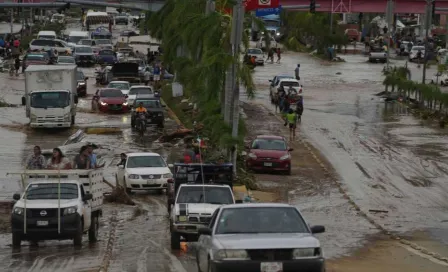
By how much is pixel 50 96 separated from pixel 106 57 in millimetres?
40847

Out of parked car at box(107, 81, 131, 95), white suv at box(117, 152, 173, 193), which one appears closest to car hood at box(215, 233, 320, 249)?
white suv at box(117, 152, 173, 193)

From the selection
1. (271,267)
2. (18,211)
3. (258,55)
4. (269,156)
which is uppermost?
(271,267)

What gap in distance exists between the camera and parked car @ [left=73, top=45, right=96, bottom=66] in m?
96.5

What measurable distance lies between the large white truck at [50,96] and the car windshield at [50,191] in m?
30.2

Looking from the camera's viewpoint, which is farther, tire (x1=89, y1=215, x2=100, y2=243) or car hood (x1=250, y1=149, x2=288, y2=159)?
car hood (x1=250, y1=149, x2=288, y2=159)

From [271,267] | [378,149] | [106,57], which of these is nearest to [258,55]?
[106,57]

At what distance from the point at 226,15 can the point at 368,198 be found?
A: 9294 millimetres

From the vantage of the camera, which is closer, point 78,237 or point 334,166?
point 78,237

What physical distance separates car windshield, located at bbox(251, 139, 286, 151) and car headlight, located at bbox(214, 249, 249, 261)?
2871 cm

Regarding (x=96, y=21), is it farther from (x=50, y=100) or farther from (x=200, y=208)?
(x=200, y=208)

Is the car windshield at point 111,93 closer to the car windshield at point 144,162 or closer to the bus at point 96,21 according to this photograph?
the car windshield at point 144,162

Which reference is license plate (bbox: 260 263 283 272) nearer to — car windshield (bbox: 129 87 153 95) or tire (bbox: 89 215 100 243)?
tire (bbox: 89 215 100 243)

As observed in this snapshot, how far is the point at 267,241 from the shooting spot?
1717 centimetres

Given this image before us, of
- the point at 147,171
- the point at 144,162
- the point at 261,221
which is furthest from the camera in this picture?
the point at 144,162
